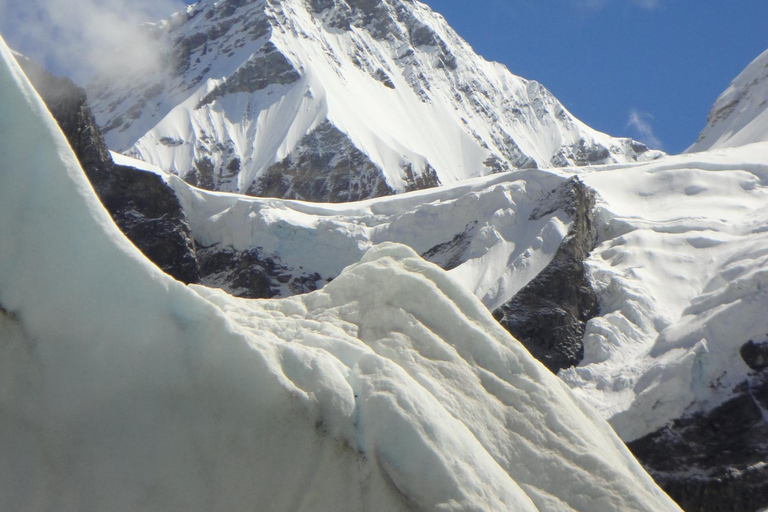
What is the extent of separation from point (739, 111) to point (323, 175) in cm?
5683

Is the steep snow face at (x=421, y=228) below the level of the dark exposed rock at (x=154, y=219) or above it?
above

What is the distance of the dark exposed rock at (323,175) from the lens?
116312 millimetres

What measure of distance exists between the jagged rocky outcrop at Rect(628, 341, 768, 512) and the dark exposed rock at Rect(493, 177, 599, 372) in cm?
800

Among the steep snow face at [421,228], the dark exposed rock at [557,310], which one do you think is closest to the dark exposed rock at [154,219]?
the steep snow face at [421,228]

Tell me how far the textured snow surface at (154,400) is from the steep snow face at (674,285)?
994 inches

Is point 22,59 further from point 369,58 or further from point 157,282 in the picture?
point 369,58

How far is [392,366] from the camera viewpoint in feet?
19.9

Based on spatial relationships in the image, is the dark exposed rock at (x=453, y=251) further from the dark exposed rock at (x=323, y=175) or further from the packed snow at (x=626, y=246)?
the dark exposed rock at (x=323, y=175)

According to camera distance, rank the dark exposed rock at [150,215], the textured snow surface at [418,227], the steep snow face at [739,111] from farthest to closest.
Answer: the steep snow face at [739,111] < the dark exposed rock at [150,215] < the textured snow surface at [418,227]

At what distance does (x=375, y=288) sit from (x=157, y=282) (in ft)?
6.95

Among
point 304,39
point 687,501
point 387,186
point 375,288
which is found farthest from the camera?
point 304,39

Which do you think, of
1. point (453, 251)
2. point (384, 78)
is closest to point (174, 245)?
point (453, 251)

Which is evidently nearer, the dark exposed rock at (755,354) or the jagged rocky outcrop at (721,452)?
the jagged rocky outcrop at (721,452)

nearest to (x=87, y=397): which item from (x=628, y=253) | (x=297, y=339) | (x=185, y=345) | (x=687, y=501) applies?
(x=185, y=345)
